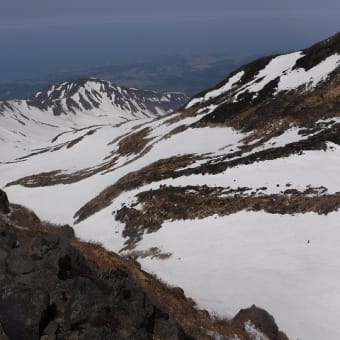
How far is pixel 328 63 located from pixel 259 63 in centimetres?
2405

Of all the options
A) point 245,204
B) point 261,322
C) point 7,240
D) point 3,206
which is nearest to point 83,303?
point 7,240

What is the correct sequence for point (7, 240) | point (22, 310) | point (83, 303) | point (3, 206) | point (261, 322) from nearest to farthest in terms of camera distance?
point (22, 310) < point (83, 303) < point (7, 240) < point (261, 322) < point (3, 206)

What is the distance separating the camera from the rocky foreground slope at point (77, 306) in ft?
34.6

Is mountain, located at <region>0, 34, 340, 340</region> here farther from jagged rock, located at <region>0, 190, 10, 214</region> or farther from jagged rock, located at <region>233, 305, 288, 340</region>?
jagged rock, located at <region>0, 190, 10, 214</region>

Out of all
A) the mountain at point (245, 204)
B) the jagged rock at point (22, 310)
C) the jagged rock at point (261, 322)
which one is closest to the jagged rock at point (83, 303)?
the jagged rock at point (22, 310)

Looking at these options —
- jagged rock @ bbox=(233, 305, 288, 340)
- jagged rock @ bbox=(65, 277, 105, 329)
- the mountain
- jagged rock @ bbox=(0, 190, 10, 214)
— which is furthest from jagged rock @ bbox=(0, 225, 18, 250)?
jagged rock @ bbox=(0, 190, 10, 214)

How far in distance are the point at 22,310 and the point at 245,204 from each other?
20989mm

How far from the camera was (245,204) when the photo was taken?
2972cm

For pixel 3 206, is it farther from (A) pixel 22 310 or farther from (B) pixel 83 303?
(A) pixel 22 310

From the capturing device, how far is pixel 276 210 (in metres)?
27.7

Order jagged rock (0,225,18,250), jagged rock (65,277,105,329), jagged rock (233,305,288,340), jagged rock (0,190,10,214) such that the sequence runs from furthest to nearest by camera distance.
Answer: jagged rock (0,190,10,214), jagged rock (233,305,288,340), jagged rock (0,225,18,250), jagged rock (65,277,105,329)

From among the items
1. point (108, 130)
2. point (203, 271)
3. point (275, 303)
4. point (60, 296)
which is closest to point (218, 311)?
point (275, 303)

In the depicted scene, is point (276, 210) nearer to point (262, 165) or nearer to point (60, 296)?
point (262, 165)

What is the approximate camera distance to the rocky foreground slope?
1055cm
